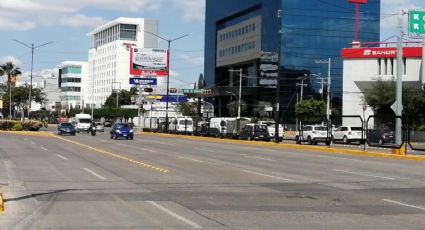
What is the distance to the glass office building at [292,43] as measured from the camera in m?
116

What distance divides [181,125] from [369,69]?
92.7ft

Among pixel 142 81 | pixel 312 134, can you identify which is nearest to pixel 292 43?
pixel 142 81

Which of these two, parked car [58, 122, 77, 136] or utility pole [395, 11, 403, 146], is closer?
utility pole [395, 11, 403, 146]

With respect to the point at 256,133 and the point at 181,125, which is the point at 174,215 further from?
the point at 181,125

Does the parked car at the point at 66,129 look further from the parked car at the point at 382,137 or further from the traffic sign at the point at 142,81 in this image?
the parked car at the point at 382,137

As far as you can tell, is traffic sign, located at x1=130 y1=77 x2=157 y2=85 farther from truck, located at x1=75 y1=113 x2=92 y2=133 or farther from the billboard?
truck, located at x1=75 y1=113 x2=92 y2=133

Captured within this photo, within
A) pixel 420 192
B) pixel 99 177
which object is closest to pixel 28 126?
pixel 99 177

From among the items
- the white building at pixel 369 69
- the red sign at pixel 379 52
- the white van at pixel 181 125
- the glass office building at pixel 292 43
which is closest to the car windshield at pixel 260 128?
the white van at pixel 181 125

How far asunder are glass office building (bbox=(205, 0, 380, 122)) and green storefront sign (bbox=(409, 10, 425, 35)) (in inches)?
2883

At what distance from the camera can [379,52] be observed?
266 ft

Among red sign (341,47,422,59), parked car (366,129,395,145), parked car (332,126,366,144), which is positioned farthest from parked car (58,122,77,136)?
red sign (341,47,422,59)

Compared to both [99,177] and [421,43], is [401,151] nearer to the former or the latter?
[99,177]

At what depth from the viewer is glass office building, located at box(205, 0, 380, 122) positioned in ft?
379

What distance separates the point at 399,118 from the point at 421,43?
4792 cm
